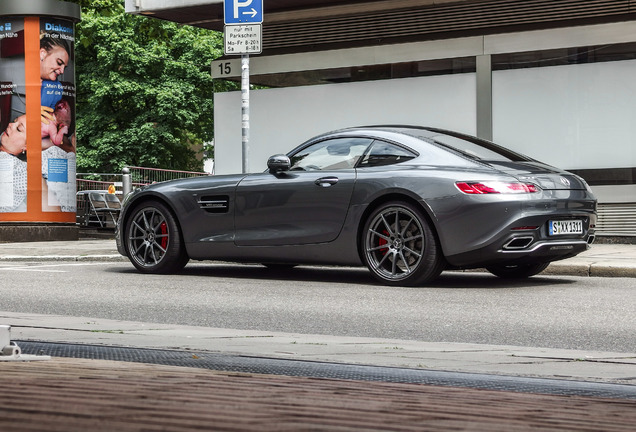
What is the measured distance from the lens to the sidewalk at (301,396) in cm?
247

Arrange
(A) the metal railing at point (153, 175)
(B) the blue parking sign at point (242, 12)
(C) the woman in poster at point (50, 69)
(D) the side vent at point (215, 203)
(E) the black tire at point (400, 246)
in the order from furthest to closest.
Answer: (A) the metal railing at point (153, 175)
(C) the woman in poster at point (50, 69)
(B) the blue parking sign at point (242, 12)
(D) the side vent at point (215, 203)
(E) the black tire at point (400, 246)

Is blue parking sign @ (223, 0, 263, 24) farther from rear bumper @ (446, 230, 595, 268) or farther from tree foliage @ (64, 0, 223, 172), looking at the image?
tree foliage @ (64, 0, 223, 172)

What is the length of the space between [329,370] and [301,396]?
153 cm

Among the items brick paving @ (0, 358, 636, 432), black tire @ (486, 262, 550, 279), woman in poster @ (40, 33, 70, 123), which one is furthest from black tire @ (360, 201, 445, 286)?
woman in poster @ (40, 33, 70, 123)

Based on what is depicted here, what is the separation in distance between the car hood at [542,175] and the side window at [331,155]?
1.27 meters

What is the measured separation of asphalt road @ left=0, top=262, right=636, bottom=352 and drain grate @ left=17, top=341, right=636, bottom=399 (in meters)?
1.84

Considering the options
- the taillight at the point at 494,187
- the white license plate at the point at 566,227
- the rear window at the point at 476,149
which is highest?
the rear window at the point at 476,149

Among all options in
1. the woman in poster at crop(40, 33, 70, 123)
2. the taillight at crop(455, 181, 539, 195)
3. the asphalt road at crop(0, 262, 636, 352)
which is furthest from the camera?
the woman in poster at crop(40, 33, 70, 123)

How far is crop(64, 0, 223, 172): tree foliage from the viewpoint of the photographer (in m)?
46.7

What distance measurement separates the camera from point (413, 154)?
32.4 ft

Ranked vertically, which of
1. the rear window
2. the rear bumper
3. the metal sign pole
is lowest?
the rear bumper

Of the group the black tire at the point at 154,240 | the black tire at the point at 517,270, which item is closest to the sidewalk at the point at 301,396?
the black tire at the point at 517,270

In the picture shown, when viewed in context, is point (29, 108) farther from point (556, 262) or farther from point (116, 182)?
point (116, 182)

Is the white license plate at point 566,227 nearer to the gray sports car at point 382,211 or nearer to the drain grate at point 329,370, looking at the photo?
the gray sports car at point 382,211
